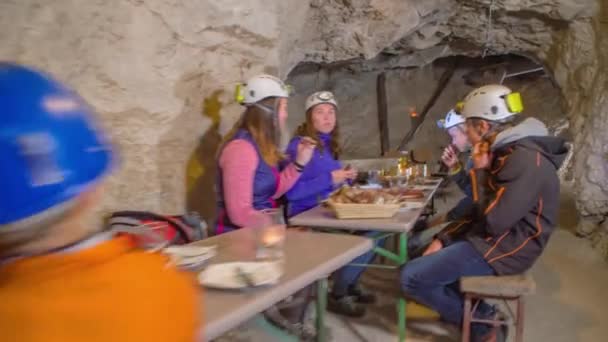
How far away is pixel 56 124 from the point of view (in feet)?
2.81

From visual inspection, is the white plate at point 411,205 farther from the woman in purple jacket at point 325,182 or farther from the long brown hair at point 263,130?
the long brown hair at point 263,130

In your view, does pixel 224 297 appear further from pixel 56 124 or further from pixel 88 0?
pixel 88 0

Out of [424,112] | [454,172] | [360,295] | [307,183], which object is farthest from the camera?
[424,112]

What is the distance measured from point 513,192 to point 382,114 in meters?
8.85

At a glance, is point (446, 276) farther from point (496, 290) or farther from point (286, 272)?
point (286, 272)

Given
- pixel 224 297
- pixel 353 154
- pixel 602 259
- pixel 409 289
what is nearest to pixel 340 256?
pixel 224 297

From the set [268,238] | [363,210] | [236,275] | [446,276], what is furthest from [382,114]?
[236,275]

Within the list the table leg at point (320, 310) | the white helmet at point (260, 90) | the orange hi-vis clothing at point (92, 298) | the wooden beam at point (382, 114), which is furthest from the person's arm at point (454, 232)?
the wooden beam at point (382, 114)

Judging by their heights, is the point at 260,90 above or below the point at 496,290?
above

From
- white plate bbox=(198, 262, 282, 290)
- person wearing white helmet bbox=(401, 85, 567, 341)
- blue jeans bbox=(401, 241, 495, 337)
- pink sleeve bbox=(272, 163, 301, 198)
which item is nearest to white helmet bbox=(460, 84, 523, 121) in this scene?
person wearing white helmet bbox=(401, 85, 567, 341)

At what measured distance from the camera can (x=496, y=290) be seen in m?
2.73

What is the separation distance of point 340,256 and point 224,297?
2.03 ft

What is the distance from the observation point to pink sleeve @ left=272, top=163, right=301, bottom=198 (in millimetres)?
3494

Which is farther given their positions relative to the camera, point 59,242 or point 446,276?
point 446,276
